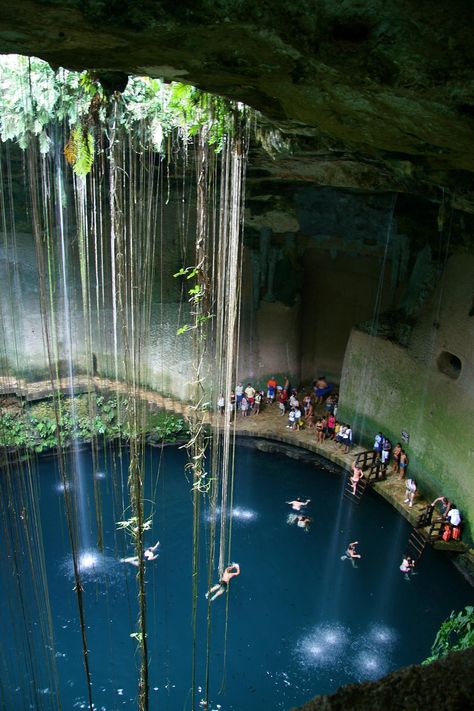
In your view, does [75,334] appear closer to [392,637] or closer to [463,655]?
[392,637]

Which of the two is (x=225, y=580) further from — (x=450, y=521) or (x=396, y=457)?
(x=396, y=457)

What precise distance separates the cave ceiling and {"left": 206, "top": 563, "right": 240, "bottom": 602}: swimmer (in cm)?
546

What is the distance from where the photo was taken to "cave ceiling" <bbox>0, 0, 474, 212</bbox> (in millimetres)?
2488

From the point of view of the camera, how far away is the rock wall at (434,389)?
320 inches

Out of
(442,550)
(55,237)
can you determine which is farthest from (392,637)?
(55,237)

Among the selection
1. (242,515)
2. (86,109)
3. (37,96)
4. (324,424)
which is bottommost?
(242,515)

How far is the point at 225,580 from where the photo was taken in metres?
7.41

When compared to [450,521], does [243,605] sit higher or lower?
lower

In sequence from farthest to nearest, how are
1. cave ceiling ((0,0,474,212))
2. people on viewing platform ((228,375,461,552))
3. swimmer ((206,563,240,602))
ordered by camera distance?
1. people on viewing platform ((228,375,461,552))
2. swimmer ((206,563,240,602))
3. cave ceiling ((0,0,474,212))

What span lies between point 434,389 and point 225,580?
4006 millimetres

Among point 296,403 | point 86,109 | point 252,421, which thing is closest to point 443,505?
point 296,403

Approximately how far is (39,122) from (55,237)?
3447 millimetres


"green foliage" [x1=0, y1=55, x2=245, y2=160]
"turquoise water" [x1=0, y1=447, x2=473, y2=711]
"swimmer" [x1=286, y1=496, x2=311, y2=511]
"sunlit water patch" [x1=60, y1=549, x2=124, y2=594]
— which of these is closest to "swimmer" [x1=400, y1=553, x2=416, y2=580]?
"turquoise water" [x1=0, y1=447, x2=473, y2=711]

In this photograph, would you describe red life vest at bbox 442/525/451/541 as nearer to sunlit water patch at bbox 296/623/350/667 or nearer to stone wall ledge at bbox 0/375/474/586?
stone wall ledge at bbox 0/375/474/586
